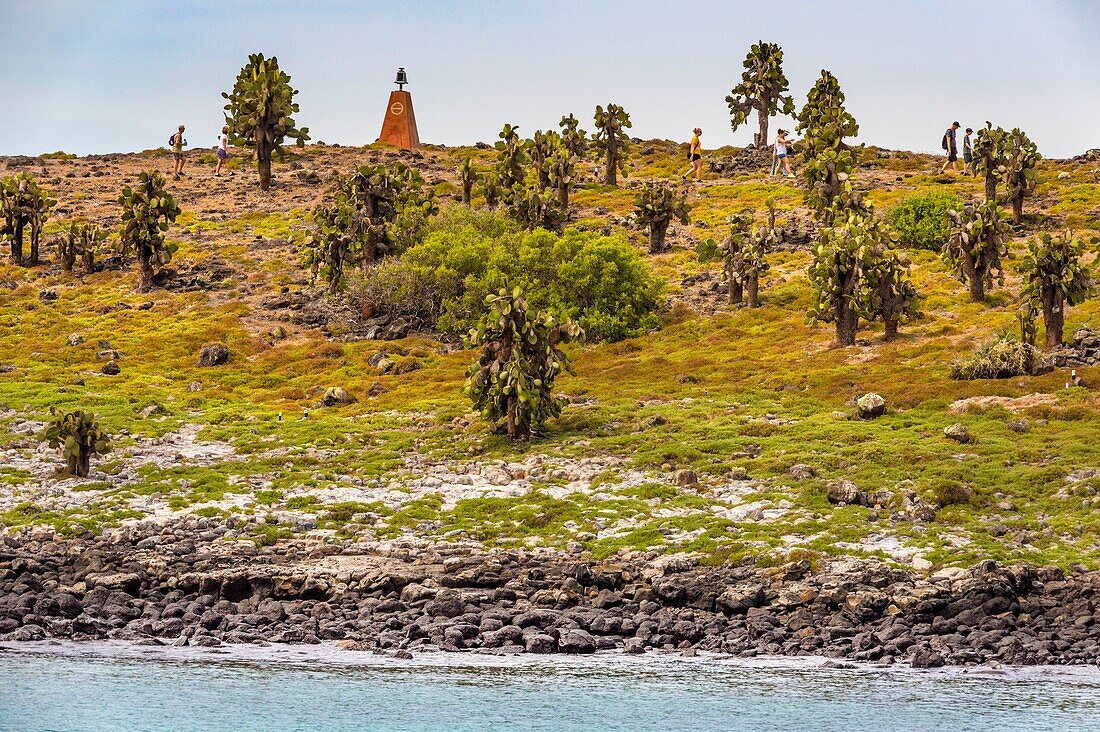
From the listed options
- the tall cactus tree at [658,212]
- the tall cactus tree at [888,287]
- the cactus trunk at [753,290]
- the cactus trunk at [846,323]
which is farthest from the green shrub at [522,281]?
the tall cactus tree at [888,287]

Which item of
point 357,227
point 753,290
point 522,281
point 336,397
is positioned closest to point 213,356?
point 336,397

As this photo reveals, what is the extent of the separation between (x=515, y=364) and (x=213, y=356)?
17.6m

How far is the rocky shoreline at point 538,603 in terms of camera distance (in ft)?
93.7

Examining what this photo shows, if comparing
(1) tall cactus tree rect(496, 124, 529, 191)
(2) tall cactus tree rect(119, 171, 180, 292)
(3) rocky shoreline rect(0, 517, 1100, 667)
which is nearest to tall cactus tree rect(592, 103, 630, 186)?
(1) tall cactus tree rect(496, 124, 529, 191)

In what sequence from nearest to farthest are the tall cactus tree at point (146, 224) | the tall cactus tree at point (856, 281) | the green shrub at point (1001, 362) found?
the green shrub at point (1001, 362) < the tall cactus tree at point (856, 281) < the tall cactus tree at point (146, 224)

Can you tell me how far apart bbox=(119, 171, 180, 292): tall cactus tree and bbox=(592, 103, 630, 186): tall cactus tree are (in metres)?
27.1

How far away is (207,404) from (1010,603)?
28229 millimetres

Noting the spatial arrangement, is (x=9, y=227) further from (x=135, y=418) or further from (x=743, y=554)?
(x=743, y=554)

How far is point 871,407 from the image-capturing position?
42188mm

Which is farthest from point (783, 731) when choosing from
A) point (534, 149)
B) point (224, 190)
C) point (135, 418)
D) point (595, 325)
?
point (224, 190)

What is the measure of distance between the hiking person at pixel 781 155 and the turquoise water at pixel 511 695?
195ft

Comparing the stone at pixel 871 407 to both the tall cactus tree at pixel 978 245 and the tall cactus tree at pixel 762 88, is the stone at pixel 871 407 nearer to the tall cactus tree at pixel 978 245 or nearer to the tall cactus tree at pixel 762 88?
the tall cactus tree at pixel 978 245

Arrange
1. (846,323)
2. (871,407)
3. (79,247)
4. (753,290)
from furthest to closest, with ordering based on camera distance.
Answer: (79,247) < (753,290) < (846,323) < (871,407)

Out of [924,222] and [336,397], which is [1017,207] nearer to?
[924,222]
